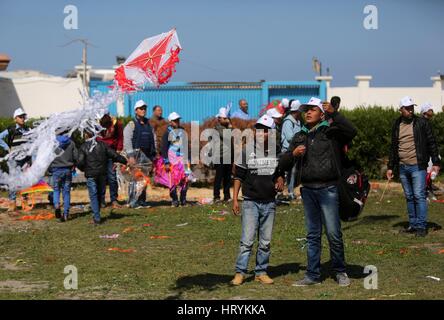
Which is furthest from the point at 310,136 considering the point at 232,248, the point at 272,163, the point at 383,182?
the point at 383,182

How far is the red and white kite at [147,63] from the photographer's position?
8727 millimetres

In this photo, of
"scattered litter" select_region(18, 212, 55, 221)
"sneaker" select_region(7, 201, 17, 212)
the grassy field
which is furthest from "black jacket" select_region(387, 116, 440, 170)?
"sneaker" select_region(7, 201, 17, 212)

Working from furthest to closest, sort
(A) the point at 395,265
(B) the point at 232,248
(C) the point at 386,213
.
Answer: (C) the point at 386,213 < (B) the point at 232,248 < (A) the point at 395,265

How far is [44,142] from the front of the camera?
7617 mm

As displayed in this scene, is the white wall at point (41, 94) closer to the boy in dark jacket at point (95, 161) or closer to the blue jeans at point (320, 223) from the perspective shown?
the boy in dark jacket at point (95, 161)

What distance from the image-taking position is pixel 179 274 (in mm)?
9344

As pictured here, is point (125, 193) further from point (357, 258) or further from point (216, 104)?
point (216, 104)

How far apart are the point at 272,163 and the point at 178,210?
258 inches

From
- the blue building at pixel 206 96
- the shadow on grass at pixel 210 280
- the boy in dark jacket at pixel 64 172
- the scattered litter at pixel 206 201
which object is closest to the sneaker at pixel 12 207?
the boy in dark jacket at pixel 64 172

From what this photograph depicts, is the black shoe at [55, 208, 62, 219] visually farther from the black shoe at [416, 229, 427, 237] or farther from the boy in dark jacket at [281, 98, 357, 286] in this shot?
the boy in dark jacket at [281, 98, 357, 286]

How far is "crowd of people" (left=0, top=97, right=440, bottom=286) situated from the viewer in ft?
28.1

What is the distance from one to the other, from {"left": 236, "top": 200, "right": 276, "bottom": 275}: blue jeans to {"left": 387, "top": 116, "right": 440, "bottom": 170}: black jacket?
3639mm

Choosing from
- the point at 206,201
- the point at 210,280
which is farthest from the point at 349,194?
the point at 206,201

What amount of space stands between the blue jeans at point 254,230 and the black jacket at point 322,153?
51 centimetres
